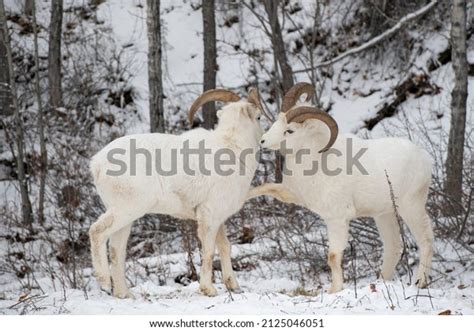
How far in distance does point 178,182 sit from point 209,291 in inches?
48.2

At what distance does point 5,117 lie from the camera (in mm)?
17922

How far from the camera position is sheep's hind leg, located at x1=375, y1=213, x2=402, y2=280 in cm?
880

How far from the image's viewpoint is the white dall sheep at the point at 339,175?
8008mm

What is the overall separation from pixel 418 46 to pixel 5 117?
400 inches

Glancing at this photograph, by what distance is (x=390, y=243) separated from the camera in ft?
28.9

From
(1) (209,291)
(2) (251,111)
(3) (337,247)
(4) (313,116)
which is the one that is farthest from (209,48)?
(1) (209,291)

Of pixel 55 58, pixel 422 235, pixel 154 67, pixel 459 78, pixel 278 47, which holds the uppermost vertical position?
pixel 55 58

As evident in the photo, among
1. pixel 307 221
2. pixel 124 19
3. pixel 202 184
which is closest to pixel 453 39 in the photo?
pixel 307 221

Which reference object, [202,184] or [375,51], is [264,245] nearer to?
[202,184]

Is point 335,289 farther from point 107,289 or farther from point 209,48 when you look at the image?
point 209,48

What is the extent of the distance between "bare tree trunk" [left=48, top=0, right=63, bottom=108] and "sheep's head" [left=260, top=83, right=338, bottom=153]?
457 inches

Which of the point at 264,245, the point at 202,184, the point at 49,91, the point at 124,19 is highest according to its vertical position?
the point at 124,19

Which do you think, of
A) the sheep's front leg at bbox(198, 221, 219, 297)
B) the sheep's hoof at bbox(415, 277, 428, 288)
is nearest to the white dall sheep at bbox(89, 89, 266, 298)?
the sheep's front leg at bbox(198, 221, 219, 297)

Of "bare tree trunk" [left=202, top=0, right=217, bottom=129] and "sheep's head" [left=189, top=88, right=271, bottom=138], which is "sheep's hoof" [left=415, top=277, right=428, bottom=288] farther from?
"bare tree trunk" [left=202, top=0, right=217, bottom=129]
